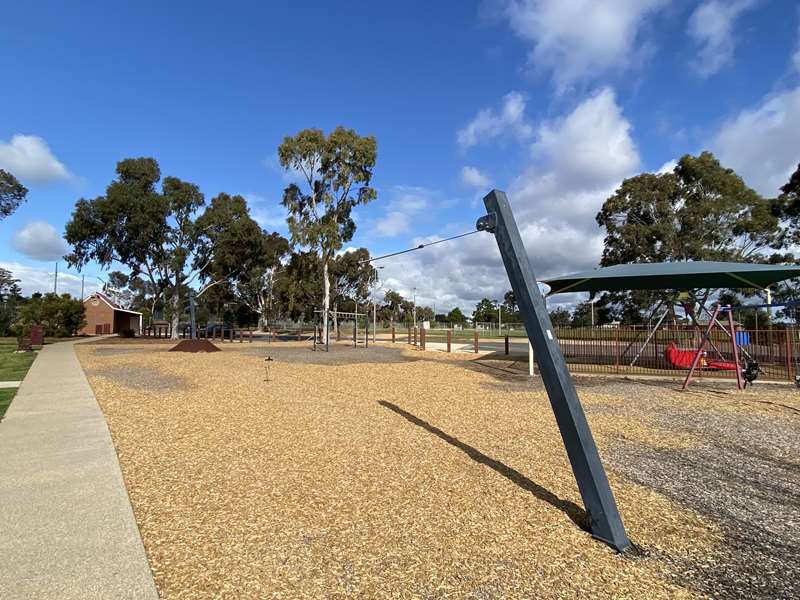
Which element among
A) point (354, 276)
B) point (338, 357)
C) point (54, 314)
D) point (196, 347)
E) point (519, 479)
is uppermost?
point (354, 276)

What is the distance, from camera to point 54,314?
37938 millimetres

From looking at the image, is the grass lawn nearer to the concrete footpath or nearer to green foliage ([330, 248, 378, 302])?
the concrete footpath

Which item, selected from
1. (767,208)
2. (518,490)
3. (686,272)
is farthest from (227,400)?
(767,208)

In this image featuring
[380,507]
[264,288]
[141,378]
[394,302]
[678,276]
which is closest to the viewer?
[380,507]

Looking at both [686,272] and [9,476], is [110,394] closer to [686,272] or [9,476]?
[9,476]

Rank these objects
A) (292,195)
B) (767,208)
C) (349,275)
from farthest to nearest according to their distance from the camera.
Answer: (349,275)
(292,195)
(767,208)

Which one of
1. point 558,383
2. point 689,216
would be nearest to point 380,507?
point 558,383

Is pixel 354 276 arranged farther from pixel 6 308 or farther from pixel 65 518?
pixel 65 518

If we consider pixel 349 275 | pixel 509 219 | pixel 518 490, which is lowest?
pixel 518 490

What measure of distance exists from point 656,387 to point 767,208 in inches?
1105

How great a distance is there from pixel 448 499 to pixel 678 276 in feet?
44.0

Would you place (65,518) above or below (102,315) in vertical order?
below

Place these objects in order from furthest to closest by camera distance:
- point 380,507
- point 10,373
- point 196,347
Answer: point 196,347, point 10,373, point 380,507

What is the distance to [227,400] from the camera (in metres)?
9.45
